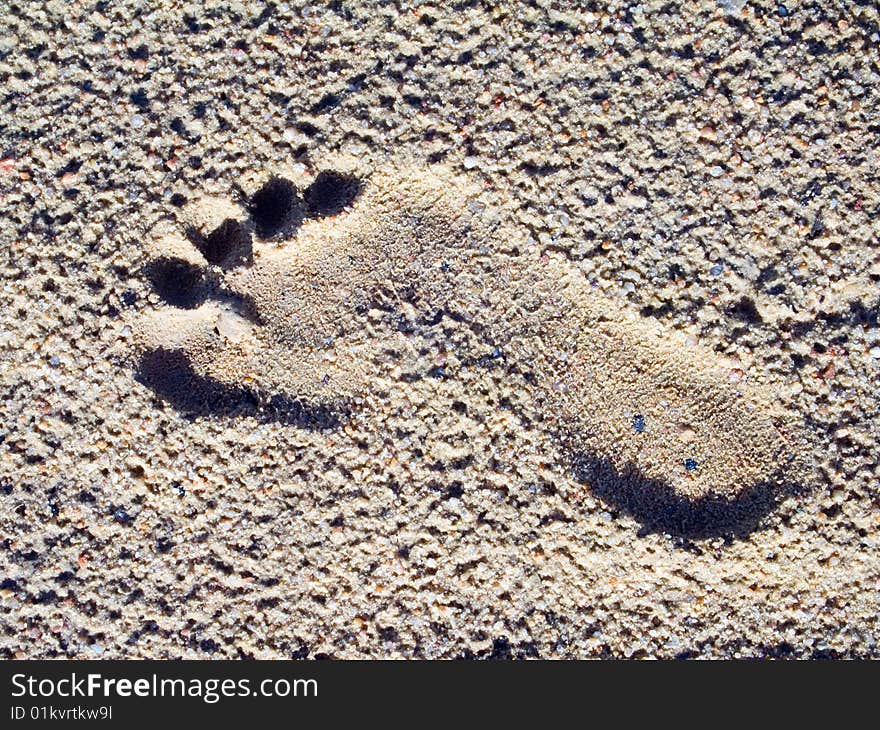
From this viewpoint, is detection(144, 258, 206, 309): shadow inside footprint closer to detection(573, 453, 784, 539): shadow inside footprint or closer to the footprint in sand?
the footprint in sand

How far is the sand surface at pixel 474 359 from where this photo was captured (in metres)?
1.79

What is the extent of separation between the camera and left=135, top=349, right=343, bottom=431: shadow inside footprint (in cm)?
182

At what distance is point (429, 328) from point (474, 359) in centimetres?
14

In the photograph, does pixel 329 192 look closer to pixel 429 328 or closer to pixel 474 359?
pixel 429 328

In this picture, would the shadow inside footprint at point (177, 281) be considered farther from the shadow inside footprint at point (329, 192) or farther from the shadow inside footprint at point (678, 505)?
the shadow inside footprint at point (678, 505)

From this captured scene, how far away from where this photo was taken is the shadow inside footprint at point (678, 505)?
5.85 ft

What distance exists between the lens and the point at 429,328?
182 centimetres

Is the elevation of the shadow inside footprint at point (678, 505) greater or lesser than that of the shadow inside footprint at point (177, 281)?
lesser

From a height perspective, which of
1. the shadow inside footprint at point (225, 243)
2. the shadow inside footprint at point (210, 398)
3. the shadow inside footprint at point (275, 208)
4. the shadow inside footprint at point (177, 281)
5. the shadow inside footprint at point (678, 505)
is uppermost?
the shadow inside footprint at point (275, 208)

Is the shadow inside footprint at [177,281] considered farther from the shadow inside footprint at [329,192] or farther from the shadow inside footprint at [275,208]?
the shadow inside footprint at [329,192]

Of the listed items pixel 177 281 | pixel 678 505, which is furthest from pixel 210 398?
pixel 678 505

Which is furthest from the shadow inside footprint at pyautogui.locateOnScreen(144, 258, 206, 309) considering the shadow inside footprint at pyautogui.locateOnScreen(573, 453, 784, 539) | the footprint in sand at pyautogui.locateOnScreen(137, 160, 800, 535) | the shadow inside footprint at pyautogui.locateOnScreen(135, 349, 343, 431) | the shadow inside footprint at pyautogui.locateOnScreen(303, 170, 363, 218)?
the shadow inside footprint at pyautogui.locateOnScreen(573, 453, 784, 539)

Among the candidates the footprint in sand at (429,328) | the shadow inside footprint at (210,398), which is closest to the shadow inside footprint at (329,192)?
the footprint in sand at (429,328)

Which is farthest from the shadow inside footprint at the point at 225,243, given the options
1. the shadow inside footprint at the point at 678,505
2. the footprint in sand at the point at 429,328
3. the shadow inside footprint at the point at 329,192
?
the shadow inside footprint at the point at 678,505
